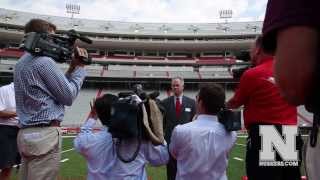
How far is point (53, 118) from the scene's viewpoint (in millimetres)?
3545

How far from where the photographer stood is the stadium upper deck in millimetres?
58312

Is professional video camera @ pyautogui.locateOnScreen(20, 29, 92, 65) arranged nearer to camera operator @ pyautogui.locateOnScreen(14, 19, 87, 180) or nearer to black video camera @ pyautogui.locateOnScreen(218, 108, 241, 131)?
camera operator @ pyautogui.locateOnScreen(14, 19, 87, 180)

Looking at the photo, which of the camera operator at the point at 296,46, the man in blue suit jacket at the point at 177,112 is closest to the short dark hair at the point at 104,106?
the camera operator at the point at 296,46

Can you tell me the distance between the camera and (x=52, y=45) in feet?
11.8

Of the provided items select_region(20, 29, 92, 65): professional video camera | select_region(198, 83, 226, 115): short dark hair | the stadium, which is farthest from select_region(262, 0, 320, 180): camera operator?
the stadium

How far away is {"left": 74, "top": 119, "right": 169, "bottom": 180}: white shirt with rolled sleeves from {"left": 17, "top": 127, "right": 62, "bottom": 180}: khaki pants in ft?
0.73

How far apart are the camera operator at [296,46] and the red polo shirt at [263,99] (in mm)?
2578

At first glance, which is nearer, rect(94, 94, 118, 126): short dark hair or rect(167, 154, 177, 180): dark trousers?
rect(94, 94, 118, 126): short dark hair

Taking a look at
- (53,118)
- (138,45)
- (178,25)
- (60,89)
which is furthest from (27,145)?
(178,25)

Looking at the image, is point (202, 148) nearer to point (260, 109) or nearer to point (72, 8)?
point (260, 109)

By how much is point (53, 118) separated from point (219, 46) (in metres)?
57.7

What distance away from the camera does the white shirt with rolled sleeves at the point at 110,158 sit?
338 cm

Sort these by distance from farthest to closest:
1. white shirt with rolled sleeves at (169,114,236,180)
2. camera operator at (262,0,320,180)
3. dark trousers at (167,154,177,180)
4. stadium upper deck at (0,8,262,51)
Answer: stadium upper deck at (0,8,262,51)
dark trousers at (167,154,177,180)
white shirt with rolled sleeves at (169,114,236,180)
camera operator at (262,0,320,180)

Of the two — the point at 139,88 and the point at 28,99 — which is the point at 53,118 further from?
the point at 139,88
